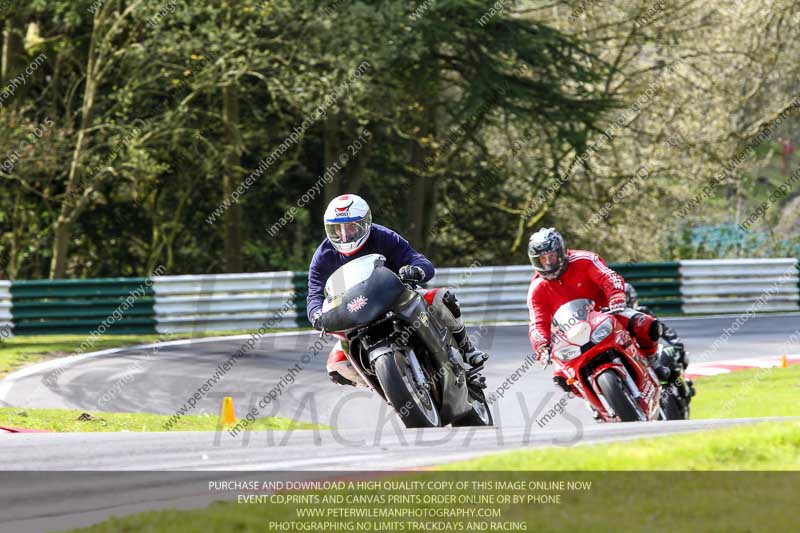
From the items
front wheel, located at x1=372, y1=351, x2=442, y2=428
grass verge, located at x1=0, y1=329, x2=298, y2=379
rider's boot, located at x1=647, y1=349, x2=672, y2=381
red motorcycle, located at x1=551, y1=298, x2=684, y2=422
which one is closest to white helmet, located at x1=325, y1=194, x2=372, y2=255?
front wheel, located at x1=372, y1=351, x2=442, y2=428

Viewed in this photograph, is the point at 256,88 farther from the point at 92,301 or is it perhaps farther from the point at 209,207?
the point at 92,301

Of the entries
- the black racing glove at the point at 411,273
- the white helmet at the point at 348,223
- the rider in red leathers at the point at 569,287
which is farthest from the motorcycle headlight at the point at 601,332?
the white helmet at the point at 348,223

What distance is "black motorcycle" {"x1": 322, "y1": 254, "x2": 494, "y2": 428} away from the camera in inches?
313

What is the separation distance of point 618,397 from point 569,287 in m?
1.19

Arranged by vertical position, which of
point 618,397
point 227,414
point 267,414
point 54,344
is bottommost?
point 267,414

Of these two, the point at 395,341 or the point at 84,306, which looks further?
the point at 84,306

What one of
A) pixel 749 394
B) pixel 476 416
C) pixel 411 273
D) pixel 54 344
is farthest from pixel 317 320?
pixel 54 344

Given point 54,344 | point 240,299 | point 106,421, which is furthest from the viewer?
point 240,299

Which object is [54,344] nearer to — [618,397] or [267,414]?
[267,414]

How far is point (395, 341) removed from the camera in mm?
8164

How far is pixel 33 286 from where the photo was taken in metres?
18.9

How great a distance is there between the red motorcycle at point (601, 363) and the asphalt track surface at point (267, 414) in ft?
1.33

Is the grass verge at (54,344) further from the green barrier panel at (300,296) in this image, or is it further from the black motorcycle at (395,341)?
the black motorcycle at (395,341)

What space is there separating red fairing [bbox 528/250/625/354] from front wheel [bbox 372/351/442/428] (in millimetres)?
1824
